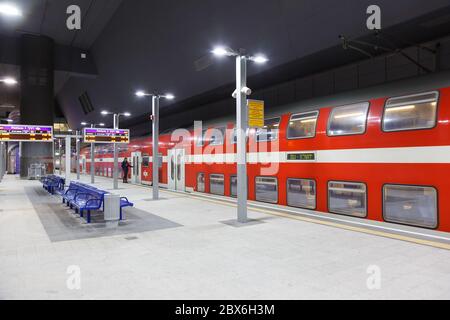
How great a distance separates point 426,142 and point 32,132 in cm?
1688

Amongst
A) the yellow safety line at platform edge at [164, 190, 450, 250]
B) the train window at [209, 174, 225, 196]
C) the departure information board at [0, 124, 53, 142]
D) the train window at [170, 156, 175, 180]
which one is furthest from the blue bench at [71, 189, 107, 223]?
the departure information board at [0, 124, 53, 142]

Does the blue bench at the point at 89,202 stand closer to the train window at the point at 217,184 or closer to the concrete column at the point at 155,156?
the concrete column at the point at 155,156

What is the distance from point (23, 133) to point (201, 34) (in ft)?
33.4

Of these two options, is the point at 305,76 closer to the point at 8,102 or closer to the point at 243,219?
the point at 243,219

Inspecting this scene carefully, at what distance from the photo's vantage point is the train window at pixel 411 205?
20.1 ft

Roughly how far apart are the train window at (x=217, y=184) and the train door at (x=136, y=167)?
27.3ft

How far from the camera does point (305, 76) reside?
1286 cm

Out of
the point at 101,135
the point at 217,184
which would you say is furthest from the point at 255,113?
the point at 101,135

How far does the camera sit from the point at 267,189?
1026 centimetres

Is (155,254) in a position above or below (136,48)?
below

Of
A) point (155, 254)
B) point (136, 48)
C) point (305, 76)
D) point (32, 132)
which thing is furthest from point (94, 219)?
point (136, 48)

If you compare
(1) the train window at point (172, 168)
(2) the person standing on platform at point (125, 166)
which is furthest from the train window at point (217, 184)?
(2) the person standing on platform at point (125, 166)

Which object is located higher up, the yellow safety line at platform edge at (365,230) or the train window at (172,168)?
the train window at (172,168)

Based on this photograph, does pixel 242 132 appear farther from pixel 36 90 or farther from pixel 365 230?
pixel 36 90
